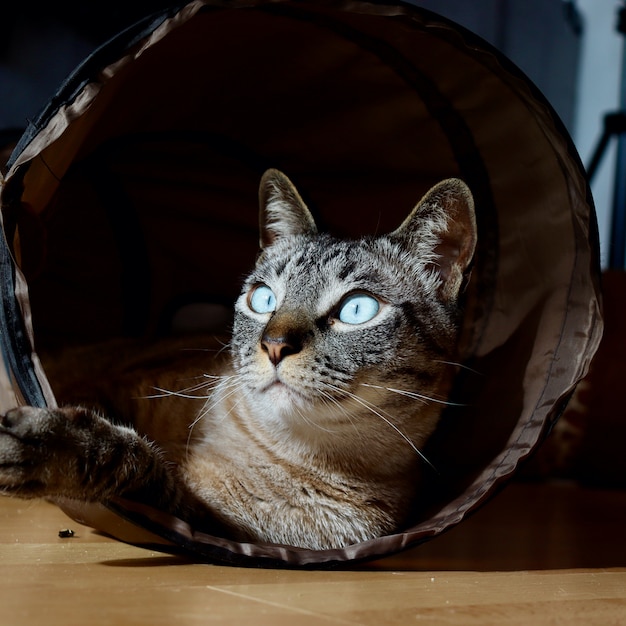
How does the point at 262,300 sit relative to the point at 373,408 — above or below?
above

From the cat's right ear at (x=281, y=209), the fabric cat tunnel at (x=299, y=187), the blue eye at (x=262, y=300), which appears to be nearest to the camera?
the fabric cat tunnel at (x=299, y=187)

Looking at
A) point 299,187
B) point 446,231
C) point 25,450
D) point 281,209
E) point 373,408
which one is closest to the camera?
point 25,450

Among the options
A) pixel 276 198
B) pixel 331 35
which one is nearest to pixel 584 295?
pixel 276 198

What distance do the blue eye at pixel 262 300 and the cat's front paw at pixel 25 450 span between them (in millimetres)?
617

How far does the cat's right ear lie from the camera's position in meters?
1.94

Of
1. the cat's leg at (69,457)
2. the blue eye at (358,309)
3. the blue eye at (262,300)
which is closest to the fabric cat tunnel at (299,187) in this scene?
the cat's leg at (69,457)

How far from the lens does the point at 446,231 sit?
5.85ft

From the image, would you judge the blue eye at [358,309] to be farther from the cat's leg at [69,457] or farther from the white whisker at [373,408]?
the cat's leg at [69,457]

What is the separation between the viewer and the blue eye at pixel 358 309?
163cm

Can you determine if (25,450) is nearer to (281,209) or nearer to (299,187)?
(281,209)

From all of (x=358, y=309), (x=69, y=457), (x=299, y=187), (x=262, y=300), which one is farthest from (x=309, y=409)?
(x=299, y=187)

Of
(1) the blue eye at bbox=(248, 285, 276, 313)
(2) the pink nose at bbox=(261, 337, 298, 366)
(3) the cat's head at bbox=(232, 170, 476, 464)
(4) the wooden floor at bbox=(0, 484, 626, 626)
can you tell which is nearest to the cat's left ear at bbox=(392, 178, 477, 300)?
(3) the cat's head at bbox=(232, 170, 476, 464)

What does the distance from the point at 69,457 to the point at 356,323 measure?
0.67 metres

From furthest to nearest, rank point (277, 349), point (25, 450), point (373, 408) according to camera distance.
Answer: point (373, 408)
point (277, 349)
point (25, 450)
